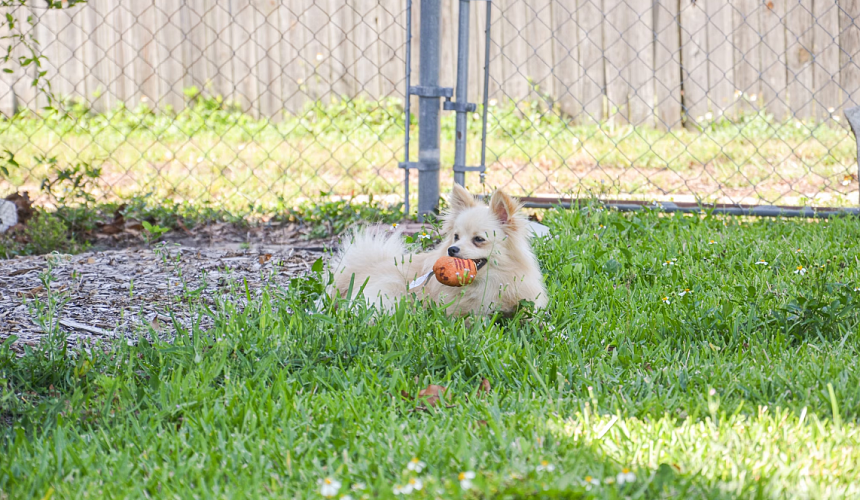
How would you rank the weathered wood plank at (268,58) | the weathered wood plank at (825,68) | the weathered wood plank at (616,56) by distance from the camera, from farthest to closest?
1. the weathered wood plank at (268,58)
2. the weathered wood plank at (616,56)
3. the weathered wood plank at (825,68)

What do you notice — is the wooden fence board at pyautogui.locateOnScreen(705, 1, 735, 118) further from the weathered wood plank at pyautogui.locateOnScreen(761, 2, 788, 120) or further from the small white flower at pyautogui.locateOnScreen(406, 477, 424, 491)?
the small white flower at pyautogui.locateOnScreen(406, 477, 424, 491)

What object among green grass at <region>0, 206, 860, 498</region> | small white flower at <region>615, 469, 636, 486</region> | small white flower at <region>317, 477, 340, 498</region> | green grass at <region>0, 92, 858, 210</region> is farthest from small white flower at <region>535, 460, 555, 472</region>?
green grass at <region>0, 92, 858, 210</region>

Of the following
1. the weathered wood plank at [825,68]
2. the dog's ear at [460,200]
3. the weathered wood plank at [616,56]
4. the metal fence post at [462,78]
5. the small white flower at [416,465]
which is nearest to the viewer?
the small white flower at [416,465]

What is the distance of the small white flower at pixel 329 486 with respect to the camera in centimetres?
171

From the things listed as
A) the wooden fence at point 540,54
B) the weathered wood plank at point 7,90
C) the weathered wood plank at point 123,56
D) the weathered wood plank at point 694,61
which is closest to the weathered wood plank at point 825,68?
the wooden fence at point 540,54

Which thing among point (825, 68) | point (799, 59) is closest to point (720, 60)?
point (799, 59)

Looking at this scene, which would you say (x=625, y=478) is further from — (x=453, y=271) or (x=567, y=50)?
(x=567, y=50)

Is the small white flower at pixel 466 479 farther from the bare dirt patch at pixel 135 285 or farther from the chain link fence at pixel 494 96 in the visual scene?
the chain link fence at pixel 494 96

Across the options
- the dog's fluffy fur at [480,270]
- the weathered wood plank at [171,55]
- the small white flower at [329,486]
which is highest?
→ the weathered wood plank at [171,55]

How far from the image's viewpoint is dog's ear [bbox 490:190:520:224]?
3.01 metres

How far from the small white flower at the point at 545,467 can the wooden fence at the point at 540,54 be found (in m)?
5.96

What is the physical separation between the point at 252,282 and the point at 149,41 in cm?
655

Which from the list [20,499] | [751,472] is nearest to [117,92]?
[20,499]

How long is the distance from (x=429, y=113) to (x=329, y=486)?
3.32m
